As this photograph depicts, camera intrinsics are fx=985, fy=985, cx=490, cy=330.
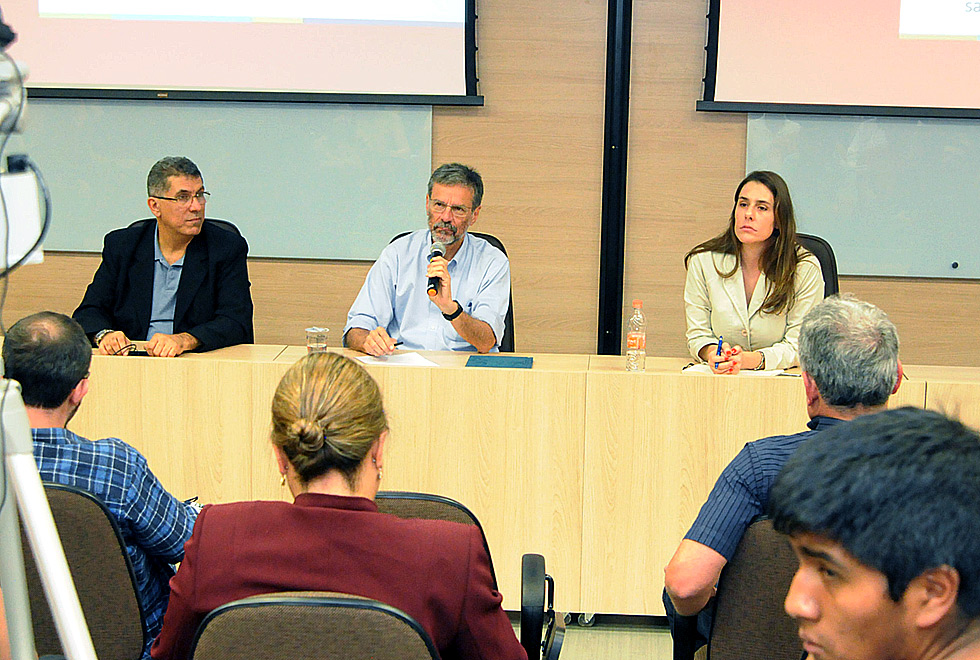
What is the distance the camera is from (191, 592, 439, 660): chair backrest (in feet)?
4.04

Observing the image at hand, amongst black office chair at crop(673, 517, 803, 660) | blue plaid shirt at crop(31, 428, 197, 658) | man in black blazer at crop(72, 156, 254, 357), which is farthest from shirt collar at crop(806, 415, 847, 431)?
man in black blazer at crop(72, 156, 254, 357)

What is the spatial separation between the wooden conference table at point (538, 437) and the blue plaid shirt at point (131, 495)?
951mm

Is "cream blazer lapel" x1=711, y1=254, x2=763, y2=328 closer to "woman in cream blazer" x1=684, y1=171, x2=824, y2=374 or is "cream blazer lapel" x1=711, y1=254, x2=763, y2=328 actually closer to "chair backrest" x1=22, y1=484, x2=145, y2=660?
"woman in cream blazer" x1=684, y1=171, x2=824, y2=374

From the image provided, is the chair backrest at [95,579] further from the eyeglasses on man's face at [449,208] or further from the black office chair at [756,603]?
the eyeglasses on man's face at [449,208]

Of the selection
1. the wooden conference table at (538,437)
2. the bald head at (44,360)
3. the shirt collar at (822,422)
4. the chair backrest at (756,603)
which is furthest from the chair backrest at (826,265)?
the bald head at (44,360)

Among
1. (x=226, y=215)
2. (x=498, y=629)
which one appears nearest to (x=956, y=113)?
(x=226, y=215)

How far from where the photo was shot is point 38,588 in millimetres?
1744

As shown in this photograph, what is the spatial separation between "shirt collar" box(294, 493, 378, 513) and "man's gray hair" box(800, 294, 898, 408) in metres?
0.95

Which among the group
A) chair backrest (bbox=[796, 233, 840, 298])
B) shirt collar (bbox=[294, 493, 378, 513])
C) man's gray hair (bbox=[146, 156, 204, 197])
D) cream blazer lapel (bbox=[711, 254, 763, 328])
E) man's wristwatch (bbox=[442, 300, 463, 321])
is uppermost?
man's gray hair (bbox=[146, 156, 204, 197])

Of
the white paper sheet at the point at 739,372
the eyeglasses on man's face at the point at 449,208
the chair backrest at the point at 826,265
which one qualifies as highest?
the eyeglasses on man's face at the point at 449,208

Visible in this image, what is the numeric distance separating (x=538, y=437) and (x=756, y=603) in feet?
3.68

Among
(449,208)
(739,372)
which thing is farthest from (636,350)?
(449,208)

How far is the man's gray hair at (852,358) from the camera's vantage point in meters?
1.87

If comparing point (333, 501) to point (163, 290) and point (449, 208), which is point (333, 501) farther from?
point (163, 290)
